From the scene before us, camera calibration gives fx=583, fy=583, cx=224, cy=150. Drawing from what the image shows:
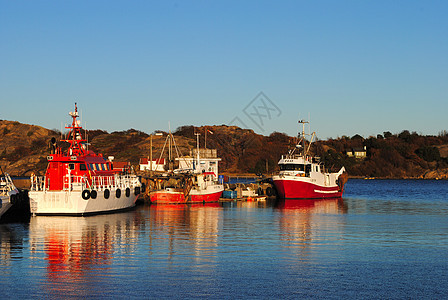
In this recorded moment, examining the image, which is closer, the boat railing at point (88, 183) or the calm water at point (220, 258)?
the calm water at point (220, 258)

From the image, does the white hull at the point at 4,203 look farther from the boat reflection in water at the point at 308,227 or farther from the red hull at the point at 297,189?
the red hull at the point at 297,189

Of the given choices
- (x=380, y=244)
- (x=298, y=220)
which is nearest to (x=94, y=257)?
(x=380, y=244)

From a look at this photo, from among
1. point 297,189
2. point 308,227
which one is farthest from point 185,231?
point 297,189

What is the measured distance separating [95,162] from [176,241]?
78.9 ft

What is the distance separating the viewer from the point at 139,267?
97.3 feet

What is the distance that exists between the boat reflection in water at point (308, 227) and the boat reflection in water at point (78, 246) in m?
11.1

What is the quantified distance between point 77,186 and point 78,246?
1917cm

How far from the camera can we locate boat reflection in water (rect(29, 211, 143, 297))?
26578 mm

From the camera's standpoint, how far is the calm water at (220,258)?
25.2m

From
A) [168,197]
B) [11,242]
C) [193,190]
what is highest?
[193,190]

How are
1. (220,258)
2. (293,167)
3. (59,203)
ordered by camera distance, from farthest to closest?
(293,167) < (59,203) < (220,258)

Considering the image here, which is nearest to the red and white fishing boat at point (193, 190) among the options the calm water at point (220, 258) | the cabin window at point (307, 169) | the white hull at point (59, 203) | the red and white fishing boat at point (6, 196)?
the cabin window at point (307, 169)

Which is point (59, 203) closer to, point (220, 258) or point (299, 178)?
point (220, 258)

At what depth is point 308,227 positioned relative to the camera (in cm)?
5016
